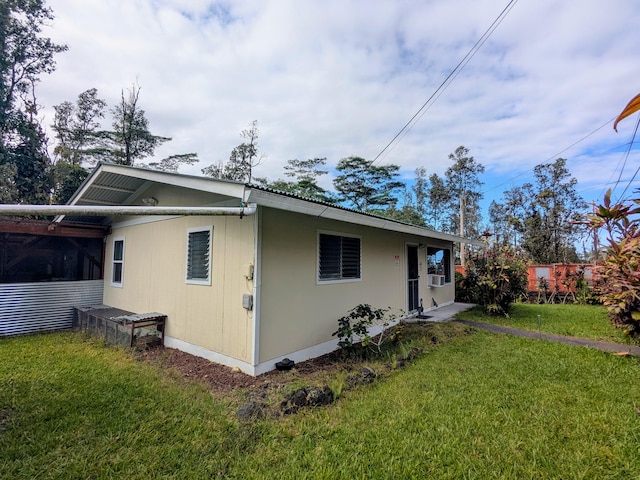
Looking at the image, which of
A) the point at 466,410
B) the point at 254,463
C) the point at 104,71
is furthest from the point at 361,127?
the point at 254,463

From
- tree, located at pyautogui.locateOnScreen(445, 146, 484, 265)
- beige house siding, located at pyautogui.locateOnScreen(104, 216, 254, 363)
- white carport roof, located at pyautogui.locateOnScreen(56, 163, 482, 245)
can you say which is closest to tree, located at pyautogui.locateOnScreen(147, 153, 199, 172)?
white carport roof, located at pyautogui.locateOnScreen(56, 163, 482, 245)

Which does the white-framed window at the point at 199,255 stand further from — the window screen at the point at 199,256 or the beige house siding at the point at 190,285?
the beige house siding at the point at 190,285

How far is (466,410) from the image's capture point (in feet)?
10.6

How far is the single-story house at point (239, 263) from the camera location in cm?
430

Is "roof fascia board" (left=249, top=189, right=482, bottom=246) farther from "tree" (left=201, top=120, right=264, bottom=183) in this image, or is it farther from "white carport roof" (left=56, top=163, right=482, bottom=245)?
"tree" (left=201, top=120, right=264, bottom=183)

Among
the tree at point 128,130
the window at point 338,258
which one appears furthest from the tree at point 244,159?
the window at point 338,258

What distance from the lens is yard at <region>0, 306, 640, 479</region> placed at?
94.2 inches

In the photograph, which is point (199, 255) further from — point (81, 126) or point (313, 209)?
point (81, 126)

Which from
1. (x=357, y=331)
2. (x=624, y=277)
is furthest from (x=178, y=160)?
(x=624, y=277)

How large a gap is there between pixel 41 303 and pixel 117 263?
1732 millimetres

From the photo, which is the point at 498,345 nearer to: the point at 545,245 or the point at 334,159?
the point at 545,245

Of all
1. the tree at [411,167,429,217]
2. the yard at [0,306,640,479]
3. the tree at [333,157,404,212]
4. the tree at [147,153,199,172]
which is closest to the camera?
the yard at [0,306,640,479]

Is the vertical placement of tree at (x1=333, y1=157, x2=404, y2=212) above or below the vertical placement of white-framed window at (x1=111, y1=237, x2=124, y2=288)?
above

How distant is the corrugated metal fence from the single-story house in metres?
0.56
